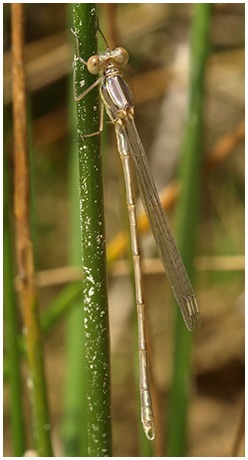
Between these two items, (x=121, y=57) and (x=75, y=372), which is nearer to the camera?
(x=121, y=57)

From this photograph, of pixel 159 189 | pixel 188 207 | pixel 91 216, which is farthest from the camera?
pixel 159 189

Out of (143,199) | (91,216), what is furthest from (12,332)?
(91,216)

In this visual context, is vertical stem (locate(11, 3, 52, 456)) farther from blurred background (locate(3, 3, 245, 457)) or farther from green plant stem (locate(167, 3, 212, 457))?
blurred background (locate(3, 3, 245, 457))

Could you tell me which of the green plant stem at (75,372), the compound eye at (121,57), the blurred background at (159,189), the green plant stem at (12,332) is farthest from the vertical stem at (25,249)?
the blurred background at (159,189)

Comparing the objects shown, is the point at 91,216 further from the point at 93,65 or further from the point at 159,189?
the point at 159,189

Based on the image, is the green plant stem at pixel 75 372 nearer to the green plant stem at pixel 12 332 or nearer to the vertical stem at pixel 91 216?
the green plant stem at pixel 12 332

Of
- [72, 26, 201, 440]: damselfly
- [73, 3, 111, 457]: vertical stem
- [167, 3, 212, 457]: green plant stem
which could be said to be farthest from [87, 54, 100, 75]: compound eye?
[167, 3, 212, 457]: green plant stem
